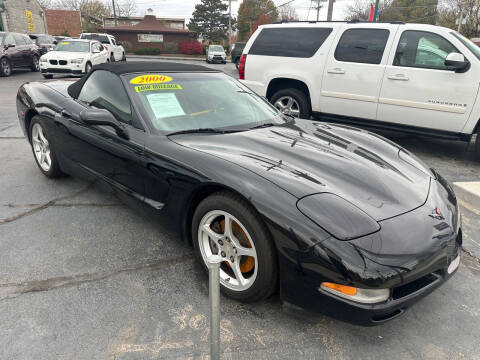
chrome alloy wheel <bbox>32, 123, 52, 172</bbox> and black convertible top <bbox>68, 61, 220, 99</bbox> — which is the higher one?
black convertible top <bbox>68, 61, 220, 99</bbox>

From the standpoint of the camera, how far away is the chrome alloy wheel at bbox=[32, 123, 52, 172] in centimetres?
400

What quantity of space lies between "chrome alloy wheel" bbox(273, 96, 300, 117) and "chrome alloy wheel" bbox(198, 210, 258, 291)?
4342mm

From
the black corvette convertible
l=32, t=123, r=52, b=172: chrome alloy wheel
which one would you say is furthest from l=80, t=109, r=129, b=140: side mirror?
l=32, t=123, r=52, b=172: chrome alloy wheel

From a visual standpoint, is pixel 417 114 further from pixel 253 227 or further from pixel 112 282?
pixel 112 282

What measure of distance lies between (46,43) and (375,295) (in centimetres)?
2543

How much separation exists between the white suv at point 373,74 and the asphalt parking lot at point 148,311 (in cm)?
243

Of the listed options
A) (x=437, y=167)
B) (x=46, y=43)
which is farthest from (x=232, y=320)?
(x=46, y=43)

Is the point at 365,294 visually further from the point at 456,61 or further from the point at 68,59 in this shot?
the point at 68,59

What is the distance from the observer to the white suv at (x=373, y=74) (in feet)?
16.0

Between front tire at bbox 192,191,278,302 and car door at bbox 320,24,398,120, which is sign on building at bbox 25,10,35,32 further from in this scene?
front tire at bbox 192,191,278,302

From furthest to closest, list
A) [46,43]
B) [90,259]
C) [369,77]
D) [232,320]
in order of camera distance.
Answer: [46,43] < [369,77] < [90,259] < [232,320]

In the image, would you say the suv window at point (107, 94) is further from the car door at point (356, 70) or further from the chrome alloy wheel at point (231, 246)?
the car door at point (356, 70)

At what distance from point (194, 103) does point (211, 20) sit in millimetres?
64359

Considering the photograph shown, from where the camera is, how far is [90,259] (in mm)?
2654
